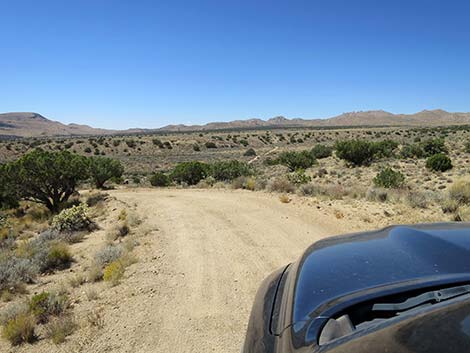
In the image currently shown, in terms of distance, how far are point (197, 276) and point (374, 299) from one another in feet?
17.1

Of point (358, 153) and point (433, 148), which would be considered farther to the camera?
point (433, 148)

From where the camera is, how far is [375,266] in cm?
218

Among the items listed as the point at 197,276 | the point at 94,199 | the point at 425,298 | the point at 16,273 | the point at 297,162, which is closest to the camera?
the point at 425,298

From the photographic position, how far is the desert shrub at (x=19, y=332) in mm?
5059

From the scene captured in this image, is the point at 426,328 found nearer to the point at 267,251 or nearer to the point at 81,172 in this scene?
the point at 267,251

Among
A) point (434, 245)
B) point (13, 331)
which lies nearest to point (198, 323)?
point (13, 331)

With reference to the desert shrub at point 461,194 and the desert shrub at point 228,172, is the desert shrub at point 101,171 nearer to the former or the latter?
the desert shrub at point 228,172

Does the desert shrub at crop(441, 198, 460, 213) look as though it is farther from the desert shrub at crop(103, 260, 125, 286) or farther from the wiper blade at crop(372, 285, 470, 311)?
the wiper blade at crop(372, 285, 470, 311)

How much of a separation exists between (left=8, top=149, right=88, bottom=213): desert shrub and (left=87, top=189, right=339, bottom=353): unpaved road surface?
7314 mm

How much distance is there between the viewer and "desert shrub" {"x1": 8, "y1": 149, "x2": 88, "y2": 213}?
16.8 meters

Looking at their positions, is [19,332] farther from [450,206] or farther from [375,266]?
[450,206]

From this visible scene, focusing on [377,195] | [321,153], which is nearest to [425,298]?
[377,195]

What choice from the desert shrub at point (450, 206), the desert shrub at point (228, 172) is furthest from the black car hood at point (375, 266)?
the desert shrub at point (228, 172)

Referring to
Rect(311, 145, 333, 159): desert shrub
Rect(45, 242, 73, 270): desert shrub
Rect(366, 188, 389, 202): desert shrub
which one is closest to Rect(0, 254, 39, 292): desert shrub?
Rect(45, 242, 73, 270): desert shrub
